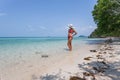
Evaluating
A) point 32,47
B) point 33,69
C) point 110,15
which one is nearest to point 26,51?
point 32,47

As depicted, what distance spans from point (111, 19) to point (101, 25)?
13.5ft

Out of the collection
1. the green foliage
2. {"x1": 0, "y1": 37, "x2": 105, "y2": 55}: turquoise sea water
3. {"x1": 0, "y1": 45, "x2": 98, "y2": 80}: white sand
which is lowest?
{"x1": 0, "y1": 37, "x2": 105, "y2": 55}: turquoise sea water

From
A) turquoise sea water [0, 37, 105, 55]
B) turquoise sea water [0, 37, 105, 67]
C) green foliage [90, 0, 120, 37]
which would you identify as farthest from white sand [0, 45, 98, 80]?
green foliage [90, 0, 120, 37]

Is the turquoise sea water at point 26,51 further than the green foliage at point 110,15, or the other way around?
the green foliage at point 110,15

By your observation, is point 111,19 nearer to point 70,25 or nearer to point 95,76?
point 70,25

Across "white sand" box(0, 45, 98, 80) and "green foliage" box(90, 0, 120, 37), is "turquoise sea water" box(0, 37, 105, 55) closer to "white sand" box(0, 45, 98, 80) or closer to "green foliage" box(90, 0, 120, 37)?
"green foliage" box(90, 0, 120, 37)

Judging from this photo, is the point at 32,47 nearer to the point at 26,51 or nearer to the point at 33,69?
the point at 26,51

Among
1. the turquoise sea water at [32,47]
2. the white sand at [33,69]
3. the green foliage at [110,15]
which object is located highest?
the green foliage at [110,15]

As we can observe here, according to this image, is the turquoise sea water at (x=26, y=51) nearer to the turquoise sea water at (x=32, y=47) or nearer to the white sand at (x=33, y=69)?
the turquoise sea water at (x=32, y=47)

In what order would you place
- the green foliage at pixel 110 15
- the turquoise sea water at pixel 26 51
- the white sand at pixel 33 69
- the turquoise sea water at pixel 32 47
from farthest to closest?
the green foliage at pixel 110 15 → the turquoise sea water at pixel 32 47 → the turquoise sea water at pixel 26 51 → the white sand at pixel 33 69

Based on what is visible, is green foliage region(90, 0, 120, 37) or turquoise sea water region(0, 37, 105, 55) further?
green foliage region(90, 0, 120, 37)

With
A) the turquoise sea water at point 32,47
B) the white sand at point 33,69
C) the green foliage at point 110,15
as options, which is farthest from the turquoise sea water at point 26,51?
the green foliage at point 110,15

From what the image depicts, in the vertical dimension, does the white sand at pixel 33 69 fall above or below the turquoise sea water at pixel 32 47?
above

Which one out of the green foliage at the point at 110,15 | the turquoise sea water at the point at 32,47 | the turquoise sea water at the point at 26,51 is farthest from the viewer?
the green foliage at the point at 110,15
